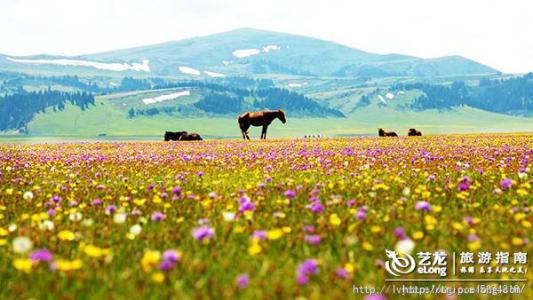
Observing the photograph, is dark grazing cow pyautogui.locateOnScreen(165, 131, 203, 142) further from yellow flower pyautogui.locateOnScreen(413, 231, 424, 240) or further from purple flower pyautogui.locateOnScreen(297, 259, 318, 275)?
purple flower pyautogui.locateOnScreen(297, 259, 318, 275)

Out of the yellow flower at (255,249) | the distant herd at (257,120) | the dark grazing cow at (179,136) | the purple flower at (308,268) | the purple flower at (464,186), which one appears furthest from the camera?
the dark grazing cow at (179,136)

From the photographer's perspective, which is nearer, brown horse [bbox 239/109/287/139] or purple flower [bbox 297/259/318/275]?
purple flower [bbox 297/259/318/275]

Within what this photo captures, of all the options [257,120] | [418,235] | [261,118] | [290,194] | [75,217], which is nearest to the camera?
[418,235]

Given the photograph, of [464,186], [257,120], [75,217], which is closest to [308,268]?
[75,217]

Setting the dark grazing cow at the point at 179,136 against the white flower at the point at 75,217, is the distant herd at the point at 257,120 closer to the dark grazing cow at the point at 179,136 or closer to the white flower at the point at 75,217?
the dark grazing cow at the point at 179,136

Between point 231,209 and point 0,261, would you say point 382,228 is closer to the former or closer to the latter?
point 231,209

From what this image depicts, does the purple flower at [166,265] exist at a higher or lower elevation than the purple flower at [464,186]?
higher

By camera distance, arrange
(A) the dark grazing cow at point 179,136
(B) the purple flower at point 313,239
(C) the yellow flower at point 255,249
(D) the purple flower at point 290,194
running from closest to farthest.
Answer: (C) the yellow flower at point 255,249 → (B) the purple flower at point 313,239 → (D) the purple flower at point 290,194 → (A) the dark grazing cow at point 179,136

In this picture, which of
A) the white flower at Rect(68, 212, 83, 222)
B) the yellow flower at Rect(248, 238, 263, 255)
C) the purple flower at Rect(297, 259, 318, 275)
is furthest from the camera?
the white flower at Rect(68, 212, 83, 222)

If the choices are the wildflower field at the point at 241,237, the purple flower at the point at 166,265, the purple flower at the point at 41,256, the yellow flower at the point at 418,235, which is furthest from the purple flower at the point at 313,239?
the purple flower at the point at 41,256

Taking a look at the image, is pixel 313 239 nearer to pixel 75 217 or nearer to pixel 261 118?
pixel 75 217

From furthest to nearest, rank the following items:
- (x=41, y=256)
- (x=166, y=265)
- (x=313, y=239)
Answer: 1. (x=313, y=239)
2. (x=41, y=256)
3. (x=166, y=265)

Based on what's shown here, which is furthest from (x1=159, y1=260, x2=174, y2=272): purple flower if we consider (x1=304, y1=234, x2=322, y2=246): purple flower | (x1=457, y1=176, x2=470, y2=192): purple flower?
(x1=457, y1=176, x2=470, y2=192): purple flower

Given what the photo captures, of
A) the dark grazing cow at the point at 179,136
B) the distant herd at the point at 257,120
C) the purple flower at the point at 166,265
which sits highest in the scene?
the purple flower at the point at 166,265
